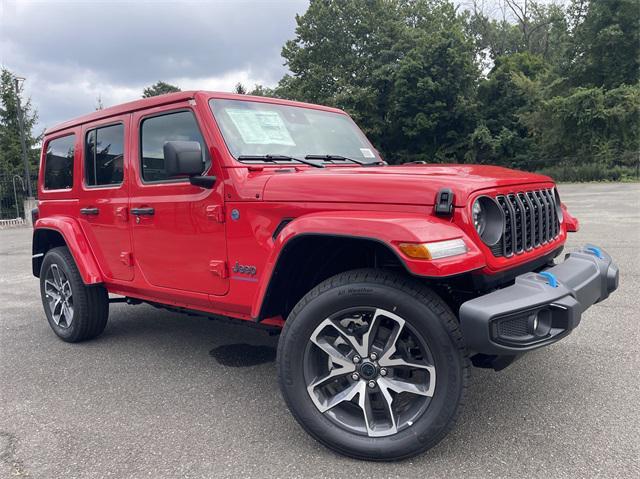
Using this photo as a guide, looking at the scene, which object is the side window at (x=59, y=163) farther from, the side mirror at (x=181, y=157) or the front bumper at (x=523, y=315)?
the front bumper at (x=523, y=315)

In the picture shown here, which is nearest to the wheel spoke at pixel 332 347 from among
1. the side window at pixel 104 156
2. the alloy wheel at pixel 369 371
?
the alloy wheel at pixel 369 371

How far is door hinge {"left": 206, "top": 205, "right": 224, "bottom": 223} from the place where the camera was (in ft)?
10.1

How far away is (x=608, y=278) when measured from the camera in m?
3.09

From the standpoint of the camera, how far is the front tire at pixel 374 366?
233cm

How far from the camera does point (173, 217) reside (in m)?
3.37

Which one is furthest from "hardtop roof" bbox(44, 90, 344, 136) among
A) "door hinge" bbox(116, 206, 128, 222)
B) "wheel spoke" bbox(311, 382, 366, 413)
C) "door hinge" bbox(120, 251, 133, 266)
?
"wheel spoke" bbox(311, 382, 366, 413)

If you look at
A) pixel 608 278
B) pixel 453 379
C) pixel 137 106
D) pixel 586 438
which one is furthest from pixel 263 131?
pixel 586 438

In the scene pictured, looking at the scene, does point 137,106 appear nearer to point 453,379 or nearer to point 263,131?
point 263,131

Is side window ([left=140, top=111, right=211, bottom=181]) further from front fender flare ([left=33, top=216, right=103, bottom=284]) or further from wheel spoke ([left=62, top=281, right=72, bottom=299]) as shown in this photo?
wheel spoke ([left=62, top=281, right=72, bottom=299])

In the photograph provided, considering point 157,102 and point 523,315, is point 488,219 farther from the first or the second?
point 157,102

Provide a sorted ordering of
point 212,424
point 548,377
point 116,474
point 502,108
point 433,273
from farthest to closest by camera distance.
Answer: point 502,108, point 548,377, point 212,424, point 116,474, point 433,273

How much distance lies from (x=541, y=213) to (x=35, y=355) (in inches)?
161

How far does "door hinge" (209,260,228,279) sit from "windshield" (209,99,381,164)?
2.17 feet

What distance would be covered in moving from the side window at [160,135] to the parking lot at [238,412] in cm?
149
